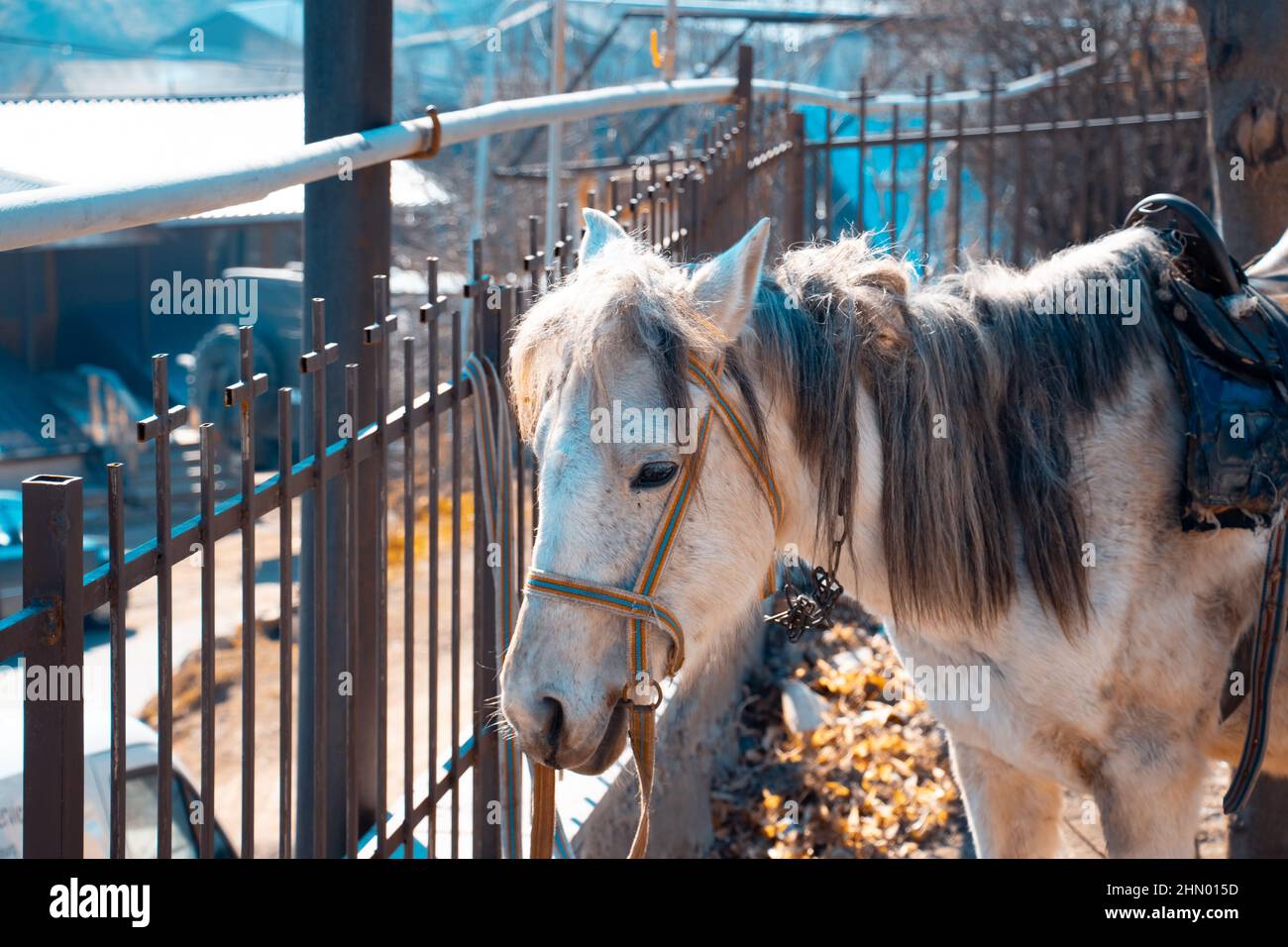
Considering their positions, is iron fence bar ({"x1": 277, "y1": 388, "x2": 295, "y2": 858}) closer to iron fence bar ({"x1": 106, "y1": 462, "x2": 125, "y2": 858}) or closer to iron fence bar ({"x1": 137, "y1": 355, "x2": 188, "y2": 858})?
iron fence bar ({"x1": 137, "y1": 355, "x2": 188, "y2": 858})

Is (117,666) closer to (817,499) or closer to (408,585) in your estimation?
(408,585)

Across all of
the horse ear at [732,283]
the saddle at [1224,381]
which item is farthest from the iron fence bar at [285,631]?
the saddle at [1224,381]

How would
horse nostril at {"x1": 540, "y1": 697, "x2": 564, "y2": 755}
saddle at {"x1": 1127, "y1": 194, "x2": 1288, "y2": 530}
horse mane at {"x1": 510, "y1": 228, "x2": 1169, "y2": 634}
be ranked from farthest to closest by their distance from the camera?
saddle at {"x1": 1127, "y1": 194, "x2": 1288, "y2": 530} < horse mane at {"x1": 510, "y1": 228, "x2": 1169, "y2": 634} < horse nostril at {"x1": 540, "y1": 697, "x2": 564, "y2": 755}

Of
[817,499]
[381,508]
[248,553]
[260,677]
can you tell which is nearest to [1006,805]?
[817,499]

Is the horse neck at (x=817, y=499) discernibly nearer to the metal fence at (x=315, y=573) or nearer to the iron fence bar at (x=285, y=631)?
the metal fence at (x=315, y=573)

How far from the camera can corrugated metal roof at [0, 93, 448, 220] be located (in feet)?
18.9

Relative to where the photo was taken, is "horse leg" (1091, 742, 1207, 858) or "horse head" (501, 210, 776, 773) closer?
"horse head" (501, 210, 776, 773)

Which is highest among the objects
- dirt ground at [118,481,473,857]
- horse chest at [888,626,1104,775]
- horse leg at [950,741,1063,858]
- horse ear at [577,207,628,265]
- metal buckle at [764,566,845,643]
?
horse ear at [577,207,628,265]

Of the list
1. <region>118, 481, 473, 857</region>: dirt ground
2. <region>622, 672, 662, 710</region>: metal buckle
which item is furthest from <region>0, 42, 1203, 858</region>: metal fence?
<region>118, 481, 473, 857</region>: dirt ground

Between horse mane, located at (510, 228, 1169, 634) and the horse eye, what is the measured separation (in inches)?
9.5

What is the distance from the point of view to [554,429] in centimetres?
236

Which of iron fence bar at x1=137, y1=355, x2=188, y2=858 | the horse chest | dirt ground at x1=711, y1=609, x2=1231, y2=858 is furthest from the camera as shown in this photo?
dirt ground at x1=711, y1=609, x2=1231, y2=858

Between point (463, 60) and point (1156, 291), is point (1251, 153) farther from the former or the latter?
point (463, 60)

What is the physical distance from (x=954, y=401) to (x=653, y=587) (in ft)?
2.65
